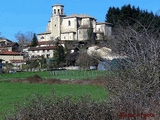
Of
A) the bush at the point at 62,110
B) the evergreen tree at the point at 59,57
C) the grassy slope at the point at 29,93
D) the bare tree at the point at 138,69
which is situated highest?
the evergreen tree at the point at 59,57

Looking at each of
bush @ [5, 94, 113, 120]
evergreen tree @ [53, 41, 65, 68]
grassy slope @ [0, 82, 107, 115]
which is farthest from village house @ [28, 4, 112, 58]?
bush @ [5, 94, 113, 120]

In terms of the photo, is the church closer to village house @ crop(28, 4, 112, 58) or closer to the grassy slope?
village house @ crop(28, 4, 112, 58)

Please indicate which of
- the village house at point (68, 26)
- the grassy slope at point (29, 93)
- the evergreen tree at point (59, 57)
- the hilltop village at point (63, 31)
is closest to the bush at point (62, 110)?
the grassy slope at point (29, 93)

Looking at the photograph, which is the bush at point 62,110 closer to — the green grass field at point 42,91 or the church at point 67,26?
the green grass field at point 42,91

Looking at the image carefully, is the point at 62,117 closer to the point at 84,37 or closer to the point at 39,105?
the point at 39,105

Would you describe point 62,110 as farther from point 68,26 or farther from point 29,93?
point 68,26

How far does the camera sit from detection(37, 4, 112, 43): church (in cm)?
12425

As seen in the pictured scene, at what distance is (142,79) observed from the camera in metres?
8.54

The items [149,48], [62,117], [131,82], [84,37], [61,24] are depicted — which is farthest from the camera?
[61,24]

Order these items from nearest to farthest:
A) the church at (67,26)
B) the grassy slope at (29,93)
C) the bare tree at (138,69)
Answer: the bare tree at (138,69) → the grassy slope at (29,93) → the church at (67,26)

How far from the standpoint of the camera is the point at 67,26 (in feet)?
420

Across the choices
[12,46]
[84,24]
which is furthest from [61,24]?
[12,46]

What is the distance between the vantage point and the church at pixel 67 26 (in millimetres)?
124250

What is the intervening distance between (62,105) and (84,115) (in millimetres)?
420
